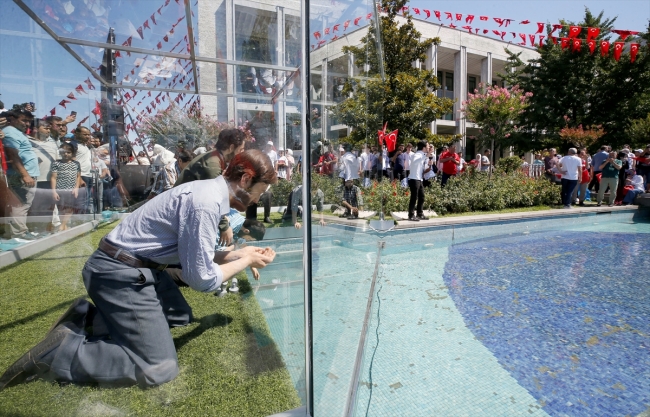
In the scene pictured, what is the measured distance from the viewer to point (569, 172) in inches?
401

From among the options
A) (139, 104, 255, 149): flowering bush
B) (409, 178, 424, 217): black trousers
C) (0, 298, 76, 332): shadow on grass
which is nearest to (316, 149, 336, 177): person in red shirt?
(139, 104, 255, 149): flowering bush

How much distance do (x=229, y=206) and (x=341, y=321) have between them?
105cm

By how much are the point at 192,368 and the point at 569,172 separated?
1094 centimetres

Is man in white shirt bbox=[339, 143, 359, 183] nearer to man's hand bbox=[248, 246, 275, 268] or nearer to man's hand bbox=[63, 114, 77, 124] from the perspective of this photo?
man's hand bbox=[248, 246, 275, 268]

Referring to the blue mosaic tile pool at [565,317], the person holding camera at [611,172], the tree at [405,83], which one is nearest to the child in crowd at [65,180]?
the blue mosaic tile pool at [565,317]

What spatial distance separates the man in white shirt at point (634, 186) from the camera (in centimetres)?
1130

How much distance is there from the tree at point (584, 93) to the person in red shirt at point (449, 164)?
1325 cm

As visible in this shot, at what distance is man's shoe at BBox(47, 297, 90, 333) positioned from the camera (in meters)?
2.20

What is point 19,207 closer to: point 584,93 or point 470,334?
point 470,334

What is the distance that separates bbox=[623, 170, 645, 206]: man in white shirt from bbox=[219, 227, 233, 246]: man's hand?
12890mm

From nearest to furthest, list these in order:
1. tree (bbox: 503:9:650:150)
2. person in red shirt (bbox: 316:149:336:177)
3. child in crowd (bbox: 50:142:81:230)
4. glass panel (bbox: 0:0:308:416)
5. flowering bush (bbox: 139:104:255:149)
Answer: glass panel (bbox: 0:0:308:416)
person in red shirt (bbox: 316:149:336:177)
flowering bush (bbox: 139:104:255:149)
child in crowd (bbox: 50:142:81:230)
tree (bbox: 503:9:650:150)

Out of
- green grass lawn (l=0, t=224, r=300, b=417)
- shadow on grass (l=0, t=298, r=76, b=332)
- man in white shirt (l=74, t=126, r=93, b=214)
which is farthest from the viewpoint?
man in white shirt (l=74, t=126, r=93, b=214)

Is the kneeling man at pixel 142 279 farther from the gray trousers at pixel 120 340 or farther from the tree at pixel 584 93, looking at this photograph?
the tree at pixel 584 93

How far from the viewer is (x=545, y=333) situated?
3152 mm
